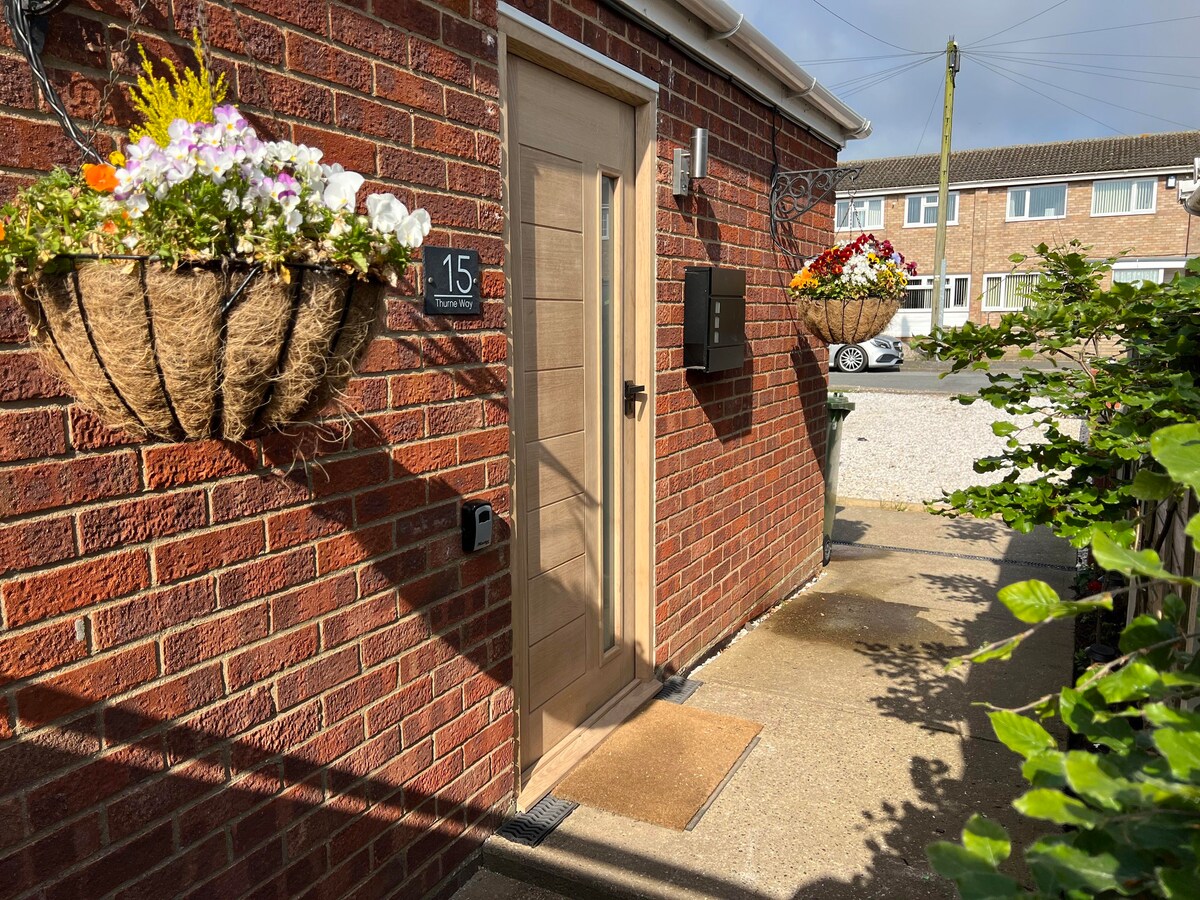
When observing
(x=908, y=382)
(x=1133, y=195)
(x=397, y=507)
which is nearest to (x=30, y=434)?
(x=397, y=507)

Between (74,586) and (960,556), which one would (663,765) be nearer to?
(74,586)

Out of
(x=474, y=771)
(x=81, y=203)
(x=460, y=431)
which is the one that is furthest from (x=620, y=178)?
(x=81, y=203)

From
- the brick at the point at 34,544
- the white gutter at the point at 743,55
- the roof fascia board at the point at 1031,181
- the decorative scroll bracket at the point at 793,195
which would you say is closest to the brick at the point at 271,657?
the brick at the point at 34,544

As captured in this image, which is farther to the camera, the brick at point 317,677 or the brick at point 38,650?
the brick at point 317,677

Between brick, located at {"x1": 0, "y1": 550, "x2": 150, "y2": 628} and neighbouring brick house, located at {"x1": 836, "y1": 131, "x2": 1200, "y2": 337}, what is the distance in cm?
2891

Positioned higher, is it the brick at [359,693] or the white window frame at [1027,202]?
the white window frame at [1027,202]

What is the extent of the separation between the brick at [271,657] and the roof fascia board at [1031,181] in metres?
27.5

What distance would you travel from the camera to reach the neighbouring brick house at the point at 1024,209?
94.1 ft

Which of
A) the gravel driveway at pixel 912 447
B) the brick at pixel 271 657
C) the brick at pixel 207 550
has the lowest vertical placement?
the gravel driveway at pixel 912 447

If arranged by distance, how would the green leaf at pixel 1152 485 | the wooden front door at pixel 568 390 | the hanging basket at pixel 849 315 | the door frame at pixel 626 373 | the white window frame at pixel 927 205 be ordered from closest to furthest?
the green leaf at pixel 1152 485 < the door frame at pixel 626 373 < the wooden front door at pixel 568 390 < the hanging basket at pixel 849 315 < the white window frame at pixel 927 205

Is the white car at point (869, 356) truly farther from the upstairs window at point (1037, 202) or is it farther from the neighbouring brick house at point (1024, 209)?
the upstairs window at point (1037, 202)

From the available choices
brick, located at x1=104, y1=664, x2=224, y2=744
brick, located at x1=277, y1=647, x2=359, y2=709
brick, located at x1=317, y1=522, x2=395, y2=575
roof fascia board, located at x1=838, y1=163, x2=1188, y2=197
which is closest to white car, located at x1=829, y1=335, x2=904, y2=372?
roof fascia board, located at x1=838, y1=163, x2=1188, y2=197

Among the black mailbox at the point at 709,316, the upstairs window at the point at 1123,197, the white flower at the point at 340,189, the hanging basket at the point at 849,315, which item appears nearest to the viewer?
the white flower at the point at 340,189

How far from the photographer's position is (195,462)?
1942 millimetres
